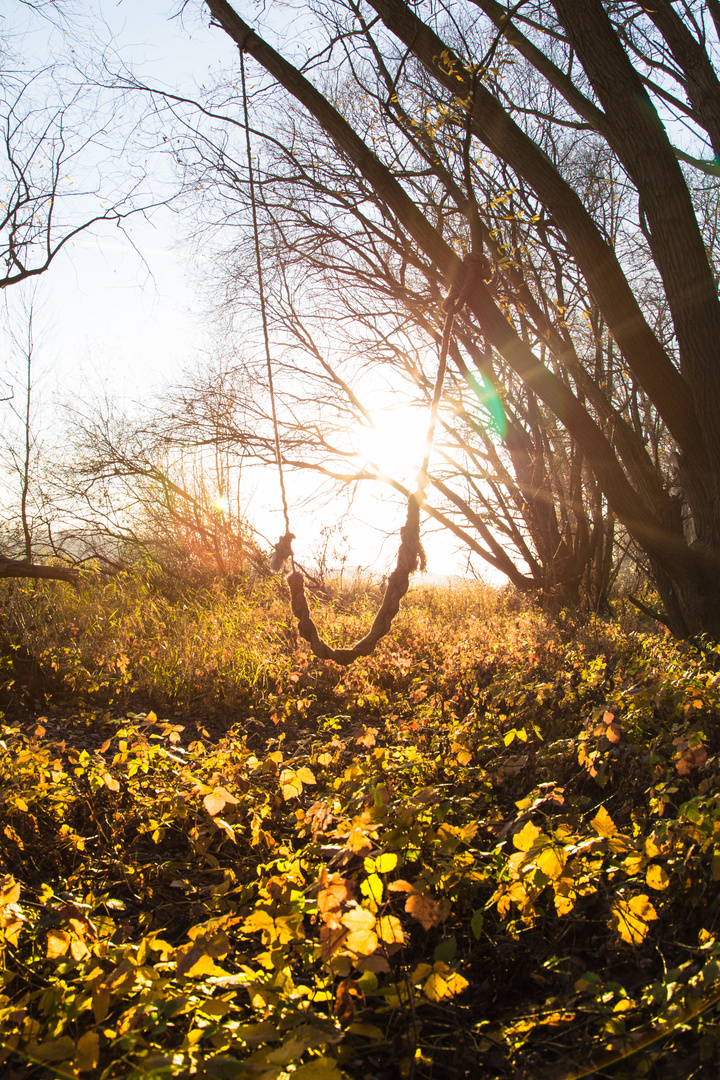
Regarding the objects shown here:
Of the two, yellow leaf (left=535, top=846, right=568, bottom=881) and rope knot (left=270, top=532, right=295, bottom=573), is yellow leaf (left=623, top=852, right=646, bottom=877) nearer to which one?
yellow leaf (left=535, top=846, right=568, bottom=881)

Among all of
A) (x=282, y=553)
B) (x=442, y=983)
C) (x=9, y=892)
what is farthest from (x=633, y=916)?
(x=282, y=553)

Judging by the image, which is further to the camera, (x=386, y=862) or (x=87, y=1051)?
(x=386, y=862)

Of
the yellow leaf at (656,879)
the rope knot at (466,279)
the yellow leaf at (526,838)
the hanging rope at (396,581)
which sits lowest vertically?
the yellow leaf at (656,879)

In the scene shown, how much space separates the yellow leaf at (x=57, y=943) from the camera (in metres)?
1.27

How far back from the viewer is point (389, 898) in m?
1.39

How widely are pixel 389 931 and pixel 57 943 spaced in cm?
72

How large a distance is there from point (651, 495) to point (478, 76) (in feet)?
10.6

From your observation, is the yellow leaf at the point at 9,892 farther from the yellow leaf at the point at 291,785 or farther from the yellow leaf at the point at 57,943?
the yellow leaf at the point at 291,785

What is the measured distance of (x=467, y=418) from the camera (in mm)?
9578

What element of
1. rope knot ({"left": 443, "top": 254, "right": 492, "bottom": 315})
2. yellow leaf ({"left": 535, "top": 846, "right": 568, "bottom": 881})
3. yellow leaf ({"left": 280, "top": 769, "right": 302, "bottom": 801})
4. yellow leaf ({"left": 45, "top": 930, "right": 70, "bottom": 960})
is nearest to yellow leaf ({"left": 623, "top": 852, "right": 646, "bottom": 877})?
yellow leaf ({"left": 535, "top": 846, "right": 568, "bottom": 881})

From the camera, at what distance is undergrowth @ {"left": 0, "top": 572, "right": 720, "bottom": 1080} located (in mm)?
1171

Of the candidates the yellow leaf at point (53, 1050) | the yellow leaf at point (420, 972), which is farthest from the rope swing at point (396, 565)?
the yellow leaf at point (53, 1050)

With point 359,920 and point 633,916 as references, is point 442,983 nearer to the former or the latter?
point 359,920

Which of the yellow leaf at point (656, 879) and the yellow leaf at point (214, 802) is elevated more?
the yellow leaf at point (214, 802)
